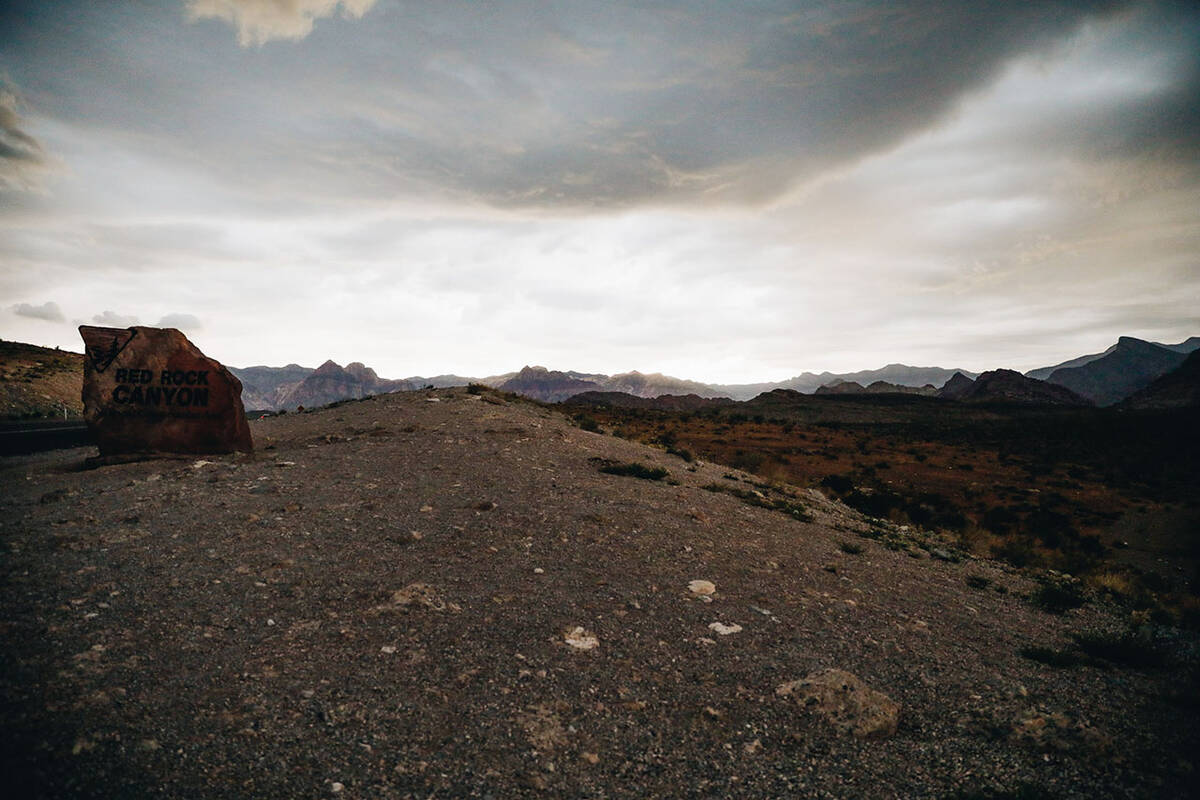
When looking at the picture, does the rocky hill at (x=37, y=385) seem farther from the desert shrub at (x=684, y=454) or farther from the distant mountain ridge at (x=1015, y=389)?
the distant mountain ridge at (x=1015, y=389)

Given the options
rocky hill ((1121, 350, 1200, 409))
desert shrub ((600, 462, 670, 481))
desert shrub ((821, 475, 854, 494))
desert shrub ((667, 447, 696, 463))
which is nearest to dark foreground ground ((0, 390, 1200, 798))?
desert shrub ((600, 462, 670, 481))

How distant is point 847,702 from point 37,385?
170ft

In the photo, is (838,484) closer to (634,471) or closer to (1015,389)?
(634,471)

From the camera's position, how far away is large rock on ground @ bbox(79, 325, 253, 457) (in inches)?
484

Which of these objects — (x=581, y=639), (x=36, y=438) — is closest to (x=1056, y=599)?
(x=581, y=639)

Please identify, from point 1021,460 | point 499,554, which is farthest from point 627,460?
point 1021,460

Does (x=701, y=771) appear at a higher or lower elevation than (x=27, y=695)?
lower

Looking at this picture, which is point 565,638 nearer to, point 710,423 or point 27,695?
point 27,695

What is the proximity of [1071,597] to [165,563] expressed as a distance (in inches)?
615

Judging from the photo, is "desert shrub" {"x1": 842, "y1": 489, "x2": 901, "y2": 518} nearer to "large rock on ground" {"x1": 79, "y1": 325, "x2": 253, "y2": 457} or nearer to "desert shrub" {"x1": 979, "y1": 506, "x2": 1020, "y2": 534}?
"desert shrub" {"x1": 979, "y1": 506, "x2": 1020, "y2": 534}

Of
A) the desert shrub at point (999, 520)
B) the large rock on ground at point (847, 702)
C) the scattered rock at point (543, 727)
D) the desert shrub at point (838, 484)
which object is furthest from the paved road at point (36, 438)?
the desert shrub at point (999, 520)

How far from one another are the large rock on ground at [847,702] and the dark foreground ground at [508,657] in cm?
11

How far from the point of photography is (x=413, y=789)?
369 centimetres

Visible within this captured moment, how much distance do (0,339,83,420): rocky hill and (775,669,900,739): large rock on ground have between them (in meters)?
37.8
